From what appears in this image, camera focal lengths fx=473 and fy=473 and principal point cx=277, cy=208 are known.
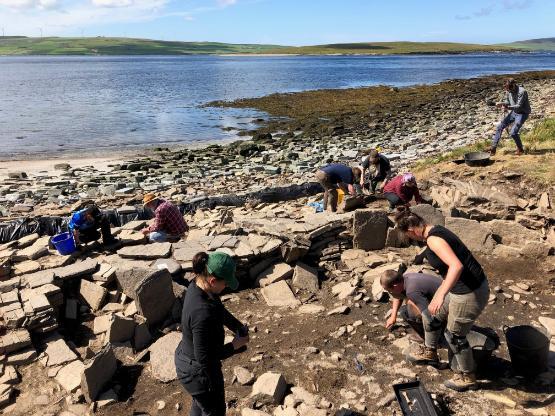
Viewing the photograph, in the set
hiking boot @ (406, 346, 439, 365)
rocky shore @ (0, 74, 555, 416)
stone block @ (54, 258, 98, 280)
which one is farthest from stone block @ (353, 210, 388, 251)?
stone block @ (54, 258, 98, 280)

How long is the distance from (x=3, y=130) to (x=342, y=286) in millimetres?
30670

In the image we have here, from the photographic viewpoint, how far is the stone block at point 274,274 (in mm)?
8125

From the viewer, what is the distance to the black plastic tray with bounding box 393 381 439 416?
4861 mm

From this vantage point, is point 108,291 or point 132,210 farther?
point 132,210

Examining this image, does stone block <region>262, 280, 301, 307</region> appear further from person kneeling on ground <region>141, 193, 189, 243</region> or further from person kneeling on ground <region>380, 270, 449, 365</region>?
person kneeling on ground <region>141, 193, 189, 243</region>

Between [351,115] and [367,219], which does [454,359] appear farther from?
[351,115]

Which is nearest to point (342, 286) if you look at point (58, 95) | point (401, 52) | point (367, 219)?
point (367, 219)

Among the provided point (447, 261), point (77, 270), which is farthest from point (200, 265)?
point (77, 270)

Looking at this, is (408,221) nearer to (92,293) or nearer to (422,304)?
(422,304)

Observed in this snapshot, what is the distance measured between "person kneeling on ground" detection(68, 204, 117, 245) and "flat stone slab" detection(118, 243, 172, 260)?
759 mm

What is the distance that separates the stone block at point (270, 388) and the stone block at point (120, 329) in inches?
85.6

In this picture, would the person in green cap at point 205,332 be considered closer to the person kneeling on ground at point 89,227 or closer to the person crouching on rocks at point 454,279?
the person crouching on rocks at point 454,279

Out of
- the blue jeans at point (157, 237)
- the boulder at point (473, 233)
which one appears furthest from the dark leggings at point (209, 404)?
the boulder at point (473, 233)

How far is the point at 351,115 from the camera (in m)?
32.5
